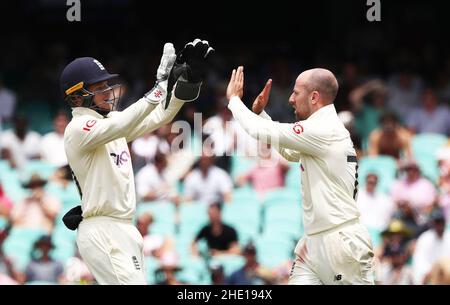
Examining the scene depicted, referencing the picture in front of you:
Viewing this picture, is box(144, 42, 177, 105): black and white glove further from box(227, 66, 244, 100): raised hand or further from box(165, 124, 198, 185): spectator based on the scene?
box(165, 124, 198, 185): spectator

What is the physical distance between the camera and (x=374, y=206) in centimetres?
1619

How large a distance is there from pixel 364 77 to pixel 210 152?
3.35 metres

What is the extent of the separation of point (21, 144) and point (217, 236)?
13.2 ft

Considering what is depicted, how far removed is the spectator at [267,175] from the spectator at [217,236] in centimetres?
129

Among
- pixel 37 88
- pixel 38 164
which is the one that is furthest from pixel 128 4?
pixel 38 164

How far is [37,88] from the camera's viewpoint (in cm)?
1961

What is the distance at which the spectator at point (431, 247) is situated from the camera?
14.8 meters

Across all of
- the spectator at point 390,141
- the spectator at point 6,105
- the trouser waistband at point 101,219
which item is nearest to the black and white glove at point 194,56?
the trouser waistband at point 101,219

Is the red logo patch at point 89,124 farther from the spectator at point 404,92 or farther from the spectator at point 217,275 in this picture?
the spectator at point 404,92

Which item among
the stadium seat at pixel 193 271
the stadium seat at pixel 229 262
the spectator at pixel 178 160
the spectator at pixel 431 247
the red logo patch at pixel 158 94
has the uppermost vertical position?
the red logo patch at pixel 158 94

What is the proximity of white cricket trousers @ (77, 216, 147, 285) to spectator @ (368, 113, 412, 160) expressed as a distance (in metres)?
8.06

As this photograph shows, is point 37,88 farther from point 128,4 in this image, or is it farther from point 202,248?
point 202,248

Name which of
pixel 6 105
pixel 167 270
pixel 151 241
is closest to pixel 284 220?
pixel 151 241
